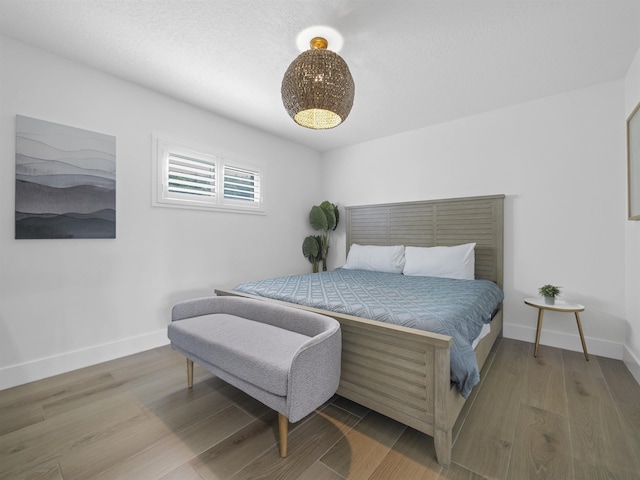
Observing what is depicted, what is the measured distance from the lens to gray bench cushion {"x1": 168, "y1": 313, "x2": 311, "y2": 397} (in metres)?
1.37

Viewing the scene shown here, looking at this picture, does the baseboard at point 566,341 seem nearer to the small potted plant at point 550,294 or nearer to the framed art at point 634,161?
the small potted plant at point 550,294

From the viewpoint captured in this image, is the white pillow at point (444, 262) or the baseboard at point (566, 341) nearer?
the baseboard at point (566, 341)

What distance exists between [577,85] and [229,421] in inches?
160

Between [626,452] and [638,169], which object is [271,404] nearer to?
[626,452]

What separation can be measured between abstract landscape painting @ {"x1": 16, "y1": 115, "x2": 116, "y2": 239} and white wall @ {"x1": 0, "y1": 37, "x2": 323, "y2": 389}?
0.06 metres

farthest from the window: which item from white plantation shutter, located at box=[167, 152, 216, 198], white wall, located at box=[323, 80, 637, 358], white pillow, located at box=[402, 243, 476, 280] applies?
white wall, located at box=[323, 80, 637, 358]

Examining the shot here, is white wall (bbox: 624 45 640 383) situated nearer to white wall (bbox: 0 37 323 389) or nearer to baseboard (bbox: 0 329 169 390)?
white wall (bbox: 0 37 323 389)

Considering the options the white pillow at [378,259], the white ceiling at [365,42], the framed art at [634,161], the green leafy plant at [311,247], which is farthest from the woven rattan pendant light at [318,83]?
the green leafy plant at [311,247]

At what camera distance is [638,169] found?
6.91ft

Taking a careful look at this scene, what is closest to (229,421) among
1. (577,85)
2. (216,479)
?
(216,479)

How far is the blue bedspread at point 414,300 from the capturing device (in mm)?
1436

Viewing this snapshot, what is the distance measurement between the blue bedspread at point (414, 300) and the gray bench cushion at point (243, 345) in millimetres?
383

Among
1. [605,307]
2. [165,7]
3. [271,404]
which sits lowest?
[271,404]

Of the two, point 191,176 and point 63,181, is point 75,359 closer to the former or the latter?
point 63,181
